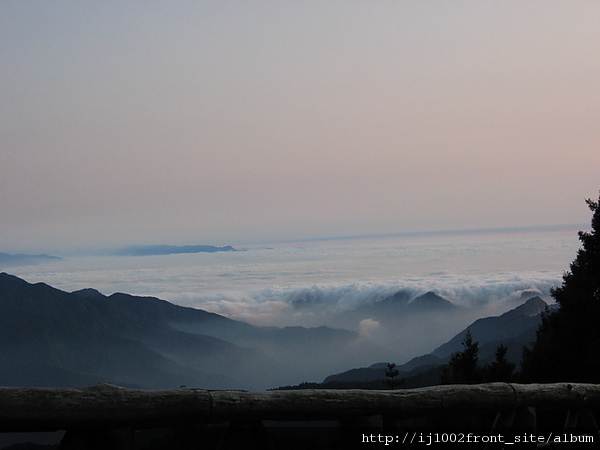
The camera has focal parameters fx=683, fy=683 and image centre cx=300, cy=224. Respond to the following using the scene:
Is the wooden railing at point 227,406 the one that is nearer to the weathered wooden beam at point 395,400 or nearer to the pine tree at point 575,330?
the weathered wooden beam at point 395,400

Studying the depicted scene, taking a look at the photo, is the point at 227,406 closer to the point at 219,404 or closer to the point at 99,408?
the point at 219,404

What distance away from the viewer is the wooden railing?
13.6 ft

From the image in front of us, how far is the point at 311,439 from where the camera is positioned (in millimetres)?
5688

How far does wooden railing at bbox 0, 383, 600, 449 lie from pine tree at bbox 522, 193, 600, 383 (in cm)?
1856

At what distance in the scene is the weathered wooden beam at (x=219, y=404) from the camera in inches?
162

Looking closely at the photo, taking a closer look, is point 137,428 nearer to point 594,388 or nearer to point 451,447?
point 451,447

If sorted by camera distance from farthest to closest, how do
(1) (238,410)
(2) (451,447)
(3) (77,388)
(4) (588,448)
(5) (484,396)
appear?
(4) (588,448), (2) (451,447), (5) (484,396), (1) (238,410), (3) (77,388)

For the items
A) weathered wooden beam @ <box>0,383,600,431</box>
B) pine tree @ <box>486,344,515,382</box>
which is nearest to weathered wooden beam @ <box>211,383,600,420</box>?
weathered wooden beam @ <box>0,383,600,431</box>

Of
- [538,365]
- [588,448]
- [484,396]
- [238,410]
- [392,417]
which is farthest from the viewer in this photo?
[538,365]

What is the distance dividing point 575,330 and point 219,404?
21.7m

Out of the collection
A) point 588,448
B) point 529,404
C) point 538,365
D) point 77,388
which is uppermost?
point 77,388

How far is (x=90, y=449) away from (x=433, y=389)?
2663 millimetres

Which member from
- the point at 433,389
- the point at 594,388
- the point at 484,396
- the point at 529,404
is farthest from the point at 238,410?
the point at 594,388

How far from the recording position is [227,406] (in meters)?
4.65
